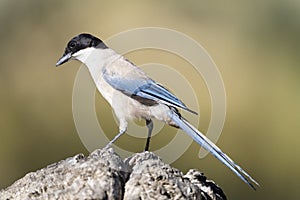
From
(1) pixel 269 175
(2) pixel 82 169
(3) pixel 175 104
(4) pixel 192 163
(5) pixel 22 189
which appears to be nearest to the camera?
(2) pixel 82 169

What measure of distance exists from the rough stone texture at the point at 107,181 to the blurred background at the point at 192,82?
3.31 m

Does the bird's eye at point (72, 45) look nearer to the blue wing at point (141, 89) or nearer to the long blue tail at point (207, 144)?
the blue wing at point (141, 89)

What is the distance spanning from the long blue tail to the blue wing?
13cm

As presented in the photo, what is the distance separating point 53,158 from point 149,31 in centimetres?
158

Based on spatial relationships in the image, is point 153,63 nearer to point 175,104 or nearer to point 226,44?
point 226,44

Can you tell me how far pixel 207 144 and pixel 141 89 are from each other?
0.63 meters

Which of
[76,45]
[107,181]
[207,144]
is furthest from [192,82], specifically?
[107,181]

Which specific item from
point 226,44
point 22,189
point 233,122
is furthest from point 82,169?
point 226,44

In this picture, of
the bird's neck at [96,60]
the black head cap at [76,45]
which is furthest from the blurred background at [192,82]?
the black head cap at [76,45]

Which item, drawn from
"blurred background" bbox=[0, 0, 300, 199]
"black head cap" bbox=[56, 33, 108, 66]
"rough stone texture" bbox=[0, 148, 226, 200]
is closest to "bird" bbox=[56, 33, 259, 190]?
"black head cap" bbox=[56, 33, 108, 66]

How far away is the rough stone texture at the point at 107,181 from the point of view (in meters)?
3.60

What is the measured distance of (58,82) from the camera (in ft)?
29.5

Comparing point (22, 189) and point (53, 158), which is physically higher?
point (22, 189)

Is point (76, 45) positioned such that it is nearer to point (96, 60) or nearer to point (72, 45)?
point (72, 45)
